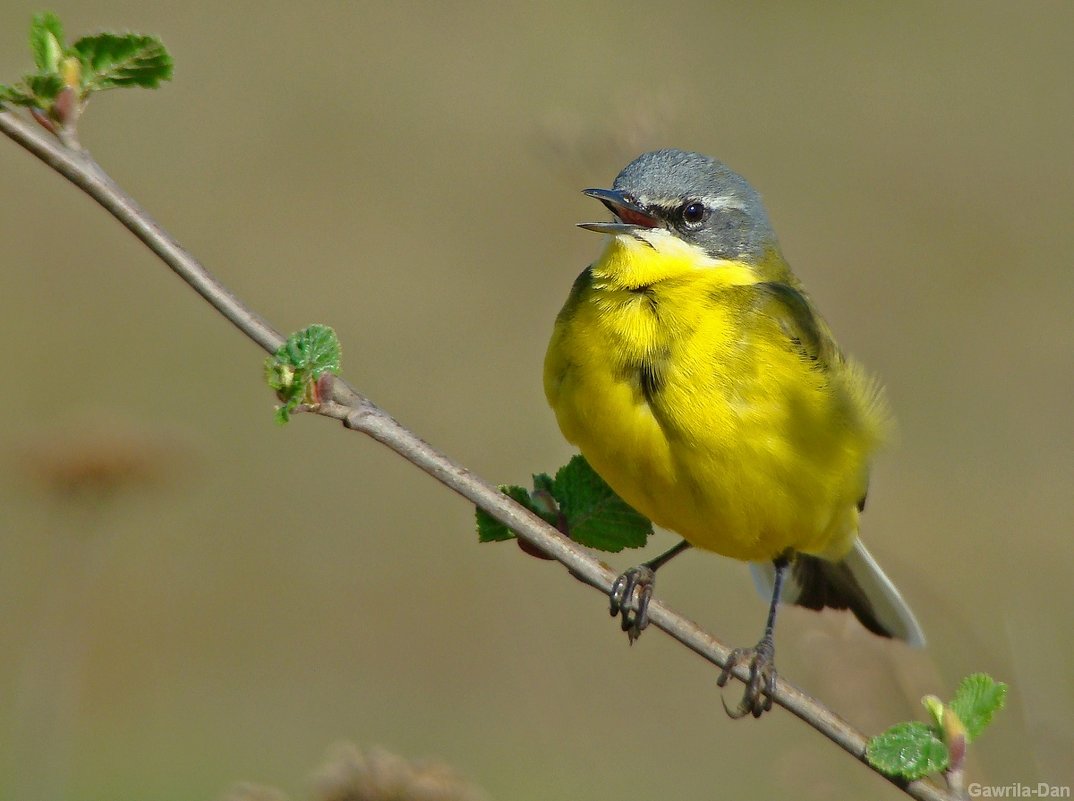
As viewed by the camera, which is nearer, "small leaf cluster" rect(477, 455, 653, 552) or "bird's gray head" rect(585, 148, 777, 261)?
"small leaf cluster" rect(477, 455, 653, 552)

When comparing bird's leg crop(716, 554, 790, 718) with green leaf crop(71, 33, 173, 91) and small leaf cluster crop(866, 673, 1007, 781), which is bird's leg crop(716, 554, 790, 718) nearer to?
small leaf cluster crop(866, 673, 1007, 781)

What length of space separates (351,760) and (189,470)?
7.27ft

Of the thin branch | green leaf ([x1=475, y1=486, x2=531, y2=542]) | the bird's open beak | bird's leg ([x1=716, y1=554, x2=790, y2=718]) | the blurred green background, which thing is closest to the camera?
the thin branch

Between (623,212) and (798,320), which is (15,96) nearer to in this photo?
(623,212)

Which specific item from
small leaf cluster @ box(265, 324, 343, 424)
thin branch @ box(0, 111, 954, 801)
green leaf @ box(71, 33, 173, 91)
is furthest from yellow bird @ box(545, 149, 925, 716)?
green leaf @ box(71, 33, 173, 91)

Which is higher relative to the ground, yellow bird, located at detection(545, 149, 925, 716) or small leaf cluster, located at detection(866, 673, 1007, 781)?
yellow bird, located at detection(545, 149, 925, 716)

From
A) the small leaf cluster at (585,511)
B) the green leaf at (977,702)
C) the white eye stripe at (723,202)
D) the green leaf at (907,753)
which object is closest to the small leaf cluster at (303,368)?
the small leaf cluster at (585,511)

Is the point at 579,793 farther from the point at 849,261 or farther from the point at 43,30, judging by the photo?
the point at 849,261

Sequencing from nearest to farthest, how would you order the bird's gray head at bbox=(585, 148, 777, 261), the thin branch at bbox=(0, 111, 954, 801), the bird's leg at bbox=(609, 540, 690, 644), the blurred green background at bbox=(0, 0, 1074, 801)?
the thin branch at bbox=(0, 111, 954, 801) → the bird's leg at bbox=(609, 540, 690, 644) → the bird's gray head at bbox=(585, 148, 777, 261) → the blurred green background at bbox=(0, 0, 1074, 801)

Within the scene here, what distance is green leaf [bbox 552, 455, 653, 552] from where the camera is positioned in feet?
11.3

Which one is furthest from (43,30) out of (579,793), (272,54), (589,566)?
(272,54)

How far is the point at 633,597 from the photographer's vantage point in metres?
4.27

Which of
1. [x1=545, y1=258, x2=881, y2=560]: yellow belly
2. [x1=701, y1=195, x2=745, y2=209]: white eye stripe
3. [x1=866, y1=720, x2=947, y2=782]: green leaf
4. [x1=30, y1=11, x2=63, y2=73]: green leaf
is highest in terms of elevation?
[x1=701, y1=195, x2=745, y2=209]: white eye stripe

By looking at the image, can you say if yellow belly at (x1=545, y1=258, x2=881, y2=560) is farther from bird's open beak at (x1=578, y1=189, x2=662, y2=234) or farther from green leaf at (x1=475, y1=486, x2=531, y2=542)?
green leaf at (x1=475, y1=486, x2=531, y2=542)
